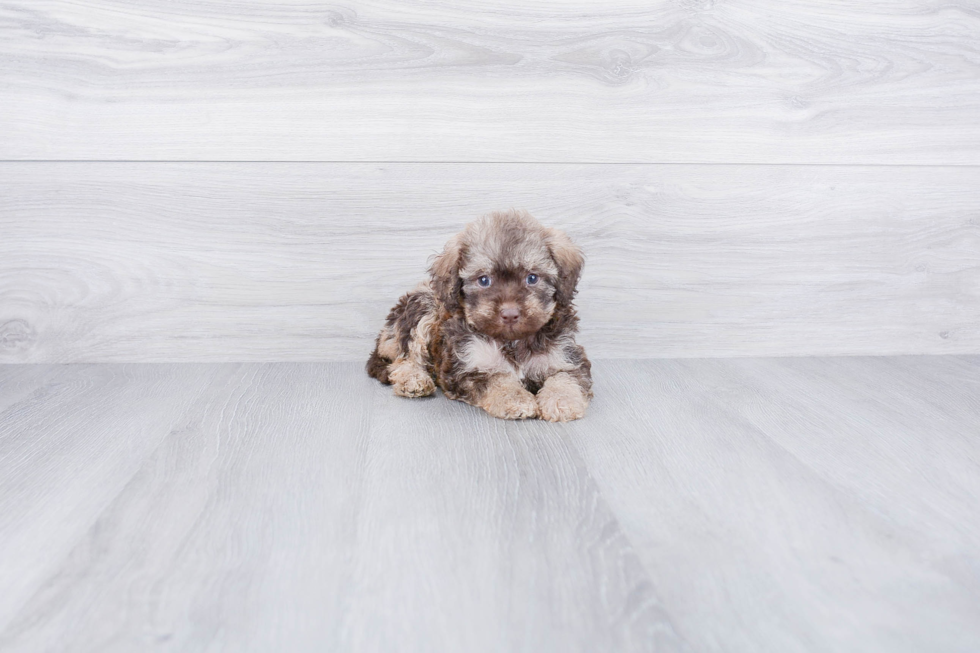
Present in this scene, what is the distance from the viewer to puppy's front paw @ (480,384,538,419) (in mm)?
2178

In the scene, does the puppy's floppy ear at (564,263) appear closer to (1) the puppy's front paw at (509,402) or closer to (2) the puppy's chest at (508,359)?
(2) the puppy's chest at (508,359)

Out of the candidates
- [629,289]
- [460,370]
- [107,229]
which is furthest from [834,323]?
[107,229]

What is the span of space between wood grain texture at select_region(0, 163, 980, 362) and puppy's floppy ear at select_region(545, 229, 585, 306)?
495 mm

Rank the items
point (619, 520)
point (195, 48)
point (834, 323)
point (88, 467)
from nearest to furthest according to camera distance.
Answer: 1. point (619, 520)
2. point (88, 467)
3. point (195, 48)
4. point (834, 323)

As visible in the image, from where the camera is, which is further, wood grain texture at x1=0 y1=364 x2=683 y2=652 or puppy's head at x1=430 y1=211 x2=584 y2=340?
puppy's head at x1=430 y1=211 x2=584 y2=340

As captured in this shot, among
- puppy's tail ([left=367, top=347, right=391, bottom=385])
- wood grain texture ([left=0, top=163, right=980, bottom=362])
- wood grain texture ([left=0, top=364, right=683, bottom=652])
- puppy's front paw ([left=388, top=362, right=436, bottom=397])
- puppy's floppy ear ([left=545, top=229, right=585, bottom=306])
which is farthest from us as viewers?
wood grain texture ([left=0, top=163, right=980, bottom=362])

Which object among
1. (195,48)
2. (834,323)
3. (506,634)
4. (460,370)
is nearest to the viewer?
(506,634)

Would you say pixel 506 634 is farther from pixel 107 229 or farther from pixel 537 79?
pixel 107 229

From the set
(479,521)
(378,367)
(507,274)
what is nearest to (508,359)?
(507,274)

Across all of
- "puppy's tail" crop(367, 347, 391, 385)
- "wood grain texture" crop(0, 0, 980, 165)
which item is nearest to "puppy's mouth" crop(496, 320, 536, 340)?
"puppy's tail" crop(367, 347, 391, 385)

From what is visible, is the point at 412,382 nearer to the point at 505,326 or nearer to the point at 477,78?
the point at 505,326

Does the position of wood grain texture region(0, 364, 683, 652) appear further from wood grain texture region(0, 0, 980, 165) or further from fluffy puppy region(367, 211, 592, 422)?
wood grain texture region(0, 0, 980, 165)

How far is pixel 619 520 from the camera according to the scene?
61.4 inches

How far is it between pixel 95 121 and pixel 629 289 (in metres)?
2.11
